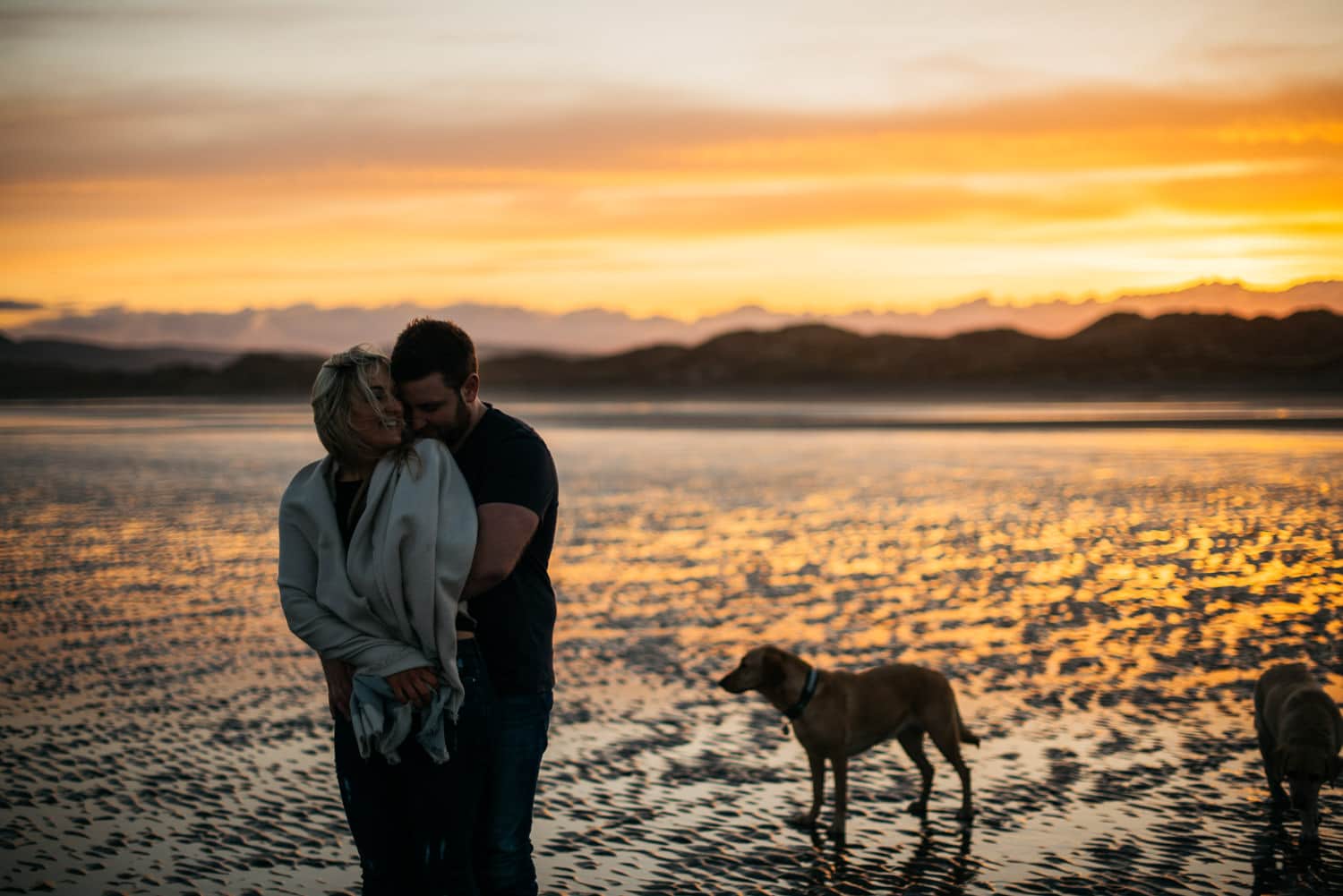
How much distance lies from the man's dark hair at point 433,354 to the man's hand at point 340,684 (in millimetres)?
747

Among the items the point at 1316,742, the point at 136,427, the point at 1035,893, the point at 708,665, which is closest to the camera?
the point at 1035,893

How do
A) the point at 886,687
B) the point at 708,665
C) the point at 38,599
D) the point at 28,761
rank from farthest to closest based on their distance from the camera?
the point at 38,599
the point at 708,665
the point at 28,761
the point at 886,687

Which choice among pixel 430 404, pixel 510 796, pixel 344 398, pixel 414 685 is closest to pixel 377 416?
pixel 344 398

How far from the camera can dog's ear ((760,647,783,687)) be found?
21.3ft

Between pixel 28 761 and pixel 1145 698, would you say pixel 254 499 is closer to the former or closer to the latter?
pixel 28 761

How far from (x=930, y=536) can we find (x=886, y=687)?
10.7 metres

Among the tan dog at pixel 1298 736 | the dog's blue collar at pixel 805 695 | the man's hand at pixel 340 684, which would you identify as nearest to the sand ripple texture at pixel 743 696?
the tan dog at pixel 1298 736

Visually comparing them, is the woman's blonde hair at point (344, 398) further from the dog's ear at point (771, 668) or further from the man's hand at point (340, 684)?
the dog's ear at point (771, 668)

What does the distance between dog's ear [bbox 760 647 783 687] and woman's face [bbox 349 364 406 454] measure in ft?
12.0

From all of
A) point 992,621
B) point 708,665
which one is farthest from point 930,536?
point 708,665

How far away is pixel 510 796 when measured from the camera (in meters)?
3.59

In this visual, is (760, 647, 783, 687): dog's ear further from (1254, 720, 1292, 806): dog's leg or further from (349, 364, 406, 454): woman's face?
(349, 364, 406, 454): woman's face

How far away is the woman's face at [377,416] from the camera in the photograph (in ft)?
10.3

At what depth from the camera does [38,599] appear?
12.3 metres
